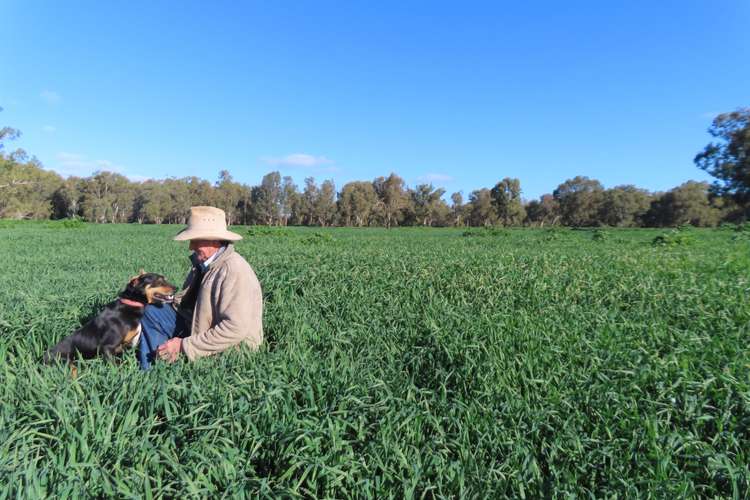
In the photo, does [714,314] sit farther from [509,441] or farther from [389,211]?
[389,211]

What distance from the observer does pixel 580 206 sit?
82188mm

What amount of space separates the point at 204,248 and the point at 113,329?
1.04 metres

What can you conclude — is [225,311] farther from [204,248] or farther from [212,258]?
[204,248]

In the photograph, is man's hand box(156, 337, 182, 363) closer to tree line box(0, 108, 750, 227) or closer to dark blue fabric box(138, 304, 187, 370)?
dark blue fabric box(138, 304, 187, 370)

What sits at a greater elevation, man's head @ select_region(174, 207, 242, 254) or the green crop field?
man's head @ select_region(174, 207, 242, 254)

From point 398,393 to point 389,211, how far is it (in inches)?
3674

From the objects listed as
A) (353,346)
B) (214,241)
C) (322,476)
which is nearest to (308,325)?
(353,346)

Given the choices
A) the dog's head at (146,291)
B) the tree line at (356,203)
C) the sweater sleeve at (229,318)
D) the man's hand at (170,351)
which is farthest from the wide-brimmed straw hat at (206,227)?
the tree line at (356,203)

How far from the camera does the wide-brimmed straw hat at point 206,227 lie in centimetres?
363

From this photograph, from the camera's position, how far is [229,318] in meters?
3.36

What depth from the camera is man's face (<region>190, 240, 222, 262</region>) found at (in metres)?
3.74

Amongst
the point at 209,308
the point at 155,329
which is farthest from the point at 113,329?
the point at 209,308

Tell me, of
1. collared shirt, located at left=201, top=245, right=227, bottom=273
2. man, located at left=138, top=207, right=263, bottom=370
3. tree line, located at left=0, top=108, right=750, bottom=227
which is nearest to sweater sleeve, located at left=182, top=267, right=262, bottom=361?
man, located at left=138, top=207, right=263, bottom=370

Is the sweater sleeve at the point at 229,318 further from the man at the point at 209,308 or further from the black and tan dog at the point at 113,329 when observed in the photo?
the black and tan dog at the point at 113,329
